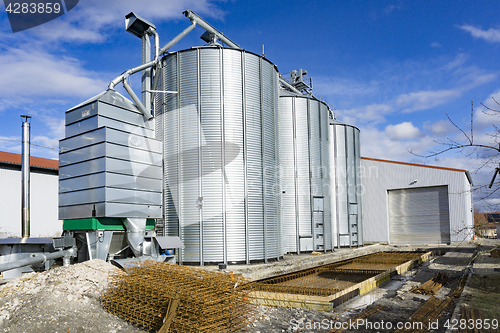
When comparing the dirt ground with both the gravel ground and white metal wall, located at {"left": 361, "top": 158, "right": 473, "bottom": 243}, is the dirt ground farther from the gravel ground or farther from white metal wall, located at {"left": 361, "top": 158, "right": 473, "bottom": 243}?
white metal wall, located at {"left": 361, "top": 158, "right": 473, "bottom": 243}

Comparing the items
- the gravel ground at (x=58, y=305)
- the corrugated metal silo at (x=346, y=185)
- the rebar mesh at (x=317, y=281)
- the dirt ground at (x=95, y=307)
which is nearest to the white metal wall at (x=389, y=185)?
the corrugated metal silo at (x=346, y=185)

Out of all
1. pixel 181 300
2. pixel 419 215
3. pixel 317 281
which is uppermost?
pixel 419 215

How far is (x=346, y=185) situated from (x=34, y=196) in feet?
85.2

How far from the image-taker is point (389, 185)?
34.3 meters

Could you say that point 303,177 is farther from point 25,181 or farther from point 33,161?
point 33,161

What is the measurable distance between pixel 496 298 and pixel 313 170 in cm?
1538

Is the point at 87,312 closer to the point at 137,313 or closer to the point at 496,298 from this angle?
the point at 137,313

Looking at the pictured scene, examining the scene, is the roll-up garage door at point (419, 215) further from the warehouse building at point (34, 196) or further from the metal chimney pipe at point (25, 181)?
the warehouse building at point (34, 196)

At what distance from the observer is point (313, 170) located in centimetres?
2486

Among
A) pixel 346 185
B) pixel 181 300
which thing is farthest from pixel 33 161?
pixel 181 300

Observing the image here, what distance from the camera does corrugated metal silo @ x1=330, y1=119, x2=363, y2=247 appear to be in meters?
28.5

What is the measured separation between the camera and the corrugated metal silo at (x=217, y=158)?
17.2 m

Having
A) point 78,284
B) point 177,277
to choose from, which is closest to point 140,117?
point 78,284

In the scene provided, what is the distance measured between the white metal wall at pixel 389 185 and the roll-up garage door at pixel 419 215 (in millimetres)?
620
